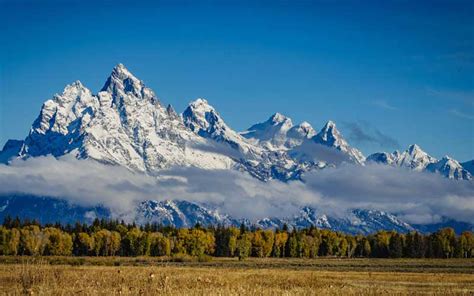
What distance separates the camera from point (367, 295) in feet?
96.9

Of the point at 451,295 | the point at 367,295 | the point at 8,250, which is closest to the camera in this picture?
the point at 367,295

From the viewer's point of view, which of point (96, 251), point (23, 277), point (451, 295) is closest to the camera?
point (23, 277)

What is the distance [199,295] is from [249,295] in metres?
2.09

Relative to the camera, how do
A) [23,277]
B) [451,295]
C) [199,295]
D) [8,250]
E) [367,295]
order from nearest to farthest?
[199,295] → [23,277] → [367,295] → [451,295] → [8,250]

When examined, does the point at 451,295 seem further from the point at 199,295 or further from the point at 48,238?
the point at 48,238

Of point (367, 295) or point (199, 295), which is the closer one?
point (199, 295)

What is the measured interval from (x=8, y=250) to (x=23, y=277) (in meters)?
157

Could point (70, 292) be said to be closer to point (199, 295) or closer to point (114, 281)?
point (199, 295)

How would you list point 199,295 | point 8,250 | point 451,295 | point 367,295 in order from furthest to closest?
point 8,250 < point 451,295 < point 367,295 < point 199,295

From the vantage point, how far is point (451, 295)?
32969 mm

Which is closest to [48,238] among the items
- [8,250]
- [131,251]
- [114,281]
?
[8,250]

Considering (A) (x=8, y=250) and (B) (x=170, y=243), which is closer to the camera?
(A) (x=8, y=250)

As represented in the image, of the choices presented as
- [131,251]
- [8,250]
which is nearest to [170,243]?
[131,251]

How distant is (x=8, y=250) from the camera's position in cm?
17275
